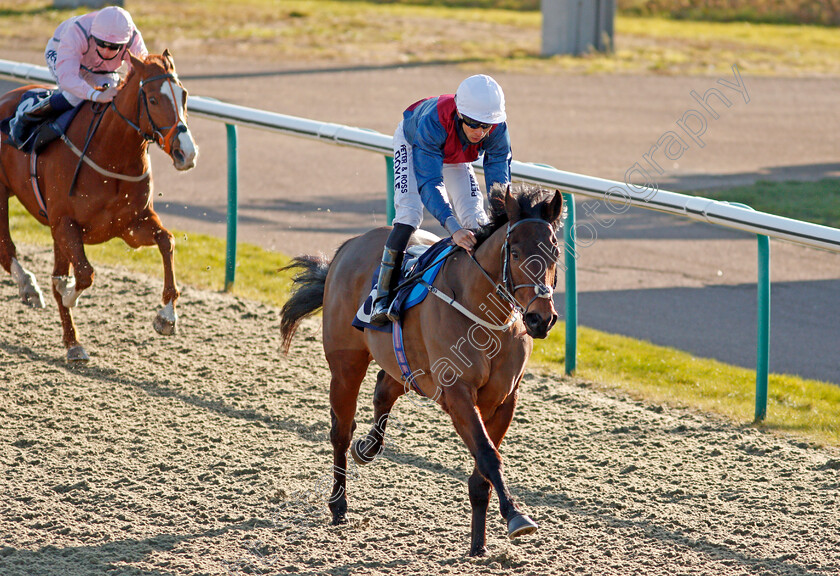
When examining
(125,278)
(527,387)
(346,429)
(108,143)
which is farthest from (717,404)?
(125,278)

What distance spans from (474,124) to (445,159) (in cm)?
34

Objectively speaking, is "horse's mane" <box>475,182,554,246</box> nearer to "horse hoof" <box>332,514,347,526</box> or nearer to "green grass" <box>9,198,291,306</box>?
"horse hoof" <box>332,514,347,526</box>

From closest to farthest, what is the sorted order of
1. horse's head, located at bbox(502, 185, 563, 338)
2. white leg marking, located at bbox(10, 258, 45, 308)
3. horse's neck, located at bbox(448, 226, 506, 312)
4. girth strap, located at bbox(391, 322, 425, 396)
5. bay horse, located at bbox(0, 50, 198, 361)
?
1. horse's head, located at bbox(502, 185, 563, 338)
2. horse's neck, located at bbox(448, 226, 506, 312)
3. girth strap, located at bbox(391, 322, 425, 396)
4. bay horse, located at bbox(0, 50, 198, 361)
5. white leg marking, located at bbox(10, 258, 45, 308)

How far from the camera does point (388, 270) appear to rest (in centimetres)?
430

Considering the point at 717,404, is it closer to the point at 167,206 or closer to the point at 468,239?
the point at 468,239

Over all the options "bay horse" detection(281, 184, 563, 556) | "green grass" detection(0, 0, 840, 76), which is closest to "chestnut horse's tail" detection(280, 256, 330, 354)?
"bay horse" detection(281, 184, 563, 556)

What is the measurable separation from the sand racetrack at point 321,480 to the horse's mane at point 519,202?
129cm

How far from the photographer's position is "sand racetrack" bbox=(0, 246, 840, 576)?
160 inches

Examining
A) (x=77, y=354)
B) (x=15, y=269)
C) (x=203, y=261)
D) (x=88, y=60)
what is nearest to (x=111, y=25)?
(x=88, y=60)

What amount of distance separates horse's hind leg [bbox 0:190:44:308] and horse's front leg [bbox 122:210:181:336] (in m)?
0.84

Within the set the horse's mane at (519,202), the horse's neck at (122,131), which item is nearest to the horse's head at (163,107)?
the horse's neck at (122,131)

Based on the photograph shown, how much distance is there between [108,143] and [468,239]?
3.10 metres

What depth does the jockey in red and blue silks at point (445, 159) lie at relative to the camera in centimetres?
407

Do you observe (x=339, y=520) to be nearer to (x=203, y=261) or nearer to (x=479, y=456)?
(x=479, y=456)
